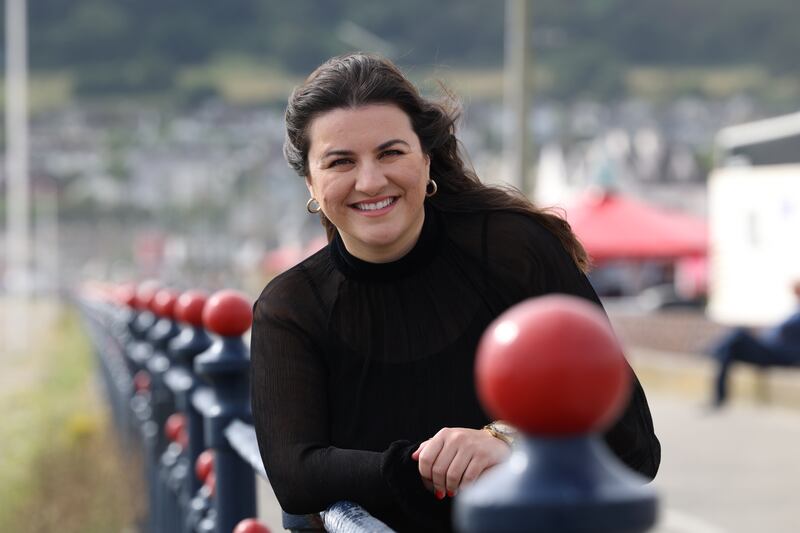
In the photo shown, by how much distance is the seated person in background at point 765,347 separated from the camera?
Answer: 14.4 meters

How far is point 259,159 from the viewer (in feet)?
551

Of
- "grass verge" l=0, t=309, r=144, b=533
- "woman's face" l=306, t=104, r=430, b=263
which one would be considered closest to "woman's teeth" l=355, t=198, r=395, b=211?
"woman's face" l=306, t=104, r=430, b=263

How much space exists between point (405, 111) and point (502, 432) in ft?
2.09

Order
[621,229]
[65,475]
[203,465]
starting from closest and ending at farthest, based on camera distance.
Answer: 1. [203,465]
2. [65,475]
3. [621,229]

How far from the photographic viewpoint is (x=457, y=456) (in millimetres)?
2342

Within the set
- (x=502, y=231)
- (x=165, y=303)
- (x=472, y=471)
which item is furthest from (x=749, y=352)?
(x=472, y=471)

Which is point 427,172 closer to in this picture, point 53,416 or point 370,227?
point 370,227

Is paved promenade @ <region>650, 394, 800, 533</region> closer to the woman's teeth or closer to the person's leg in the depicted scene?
the person's leg

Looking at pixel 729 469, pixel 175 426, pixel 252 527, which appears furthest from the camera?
pixel 729 469

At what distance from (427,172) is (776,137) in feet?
55.8

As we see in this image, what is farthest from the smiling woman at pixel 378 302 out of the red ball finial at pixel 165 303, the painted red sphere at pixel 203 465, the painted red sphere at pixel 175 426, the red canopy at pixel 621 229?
the red canopy at pixel 621 229

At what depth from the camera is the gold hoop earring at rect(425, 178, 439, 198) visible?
9.71ft

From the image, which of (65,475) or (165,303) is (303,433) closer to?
(165,303)

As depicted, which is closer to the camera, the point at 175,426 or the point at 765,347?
the point at 175,426
